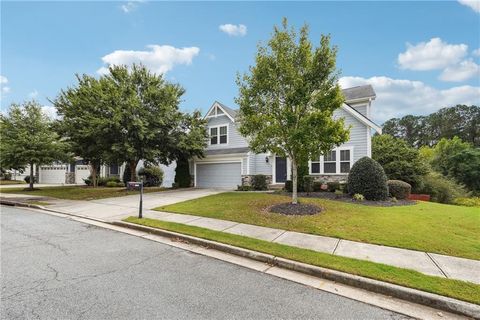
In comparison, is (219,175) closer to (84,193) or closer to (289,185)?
(289,185)

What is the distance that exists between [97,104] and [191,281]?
49.2 feet

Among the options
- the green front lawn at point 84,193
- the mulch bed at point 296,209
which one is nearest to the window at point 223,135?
the green front lawn at point 84,193

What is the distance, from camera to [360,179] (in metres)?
11.2

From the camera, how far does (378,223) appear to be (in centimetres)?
712

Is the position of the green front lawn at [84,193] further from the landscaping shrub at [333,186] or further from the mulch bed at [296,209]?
the landscaping shrub at [333,186]

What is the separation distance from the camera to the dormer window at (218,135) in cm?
1978

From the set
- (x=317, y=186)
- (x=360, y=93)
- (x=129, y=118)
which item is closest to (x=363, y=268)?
(x=317, y=186)

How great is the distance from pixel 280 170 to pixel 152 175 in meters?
12.3

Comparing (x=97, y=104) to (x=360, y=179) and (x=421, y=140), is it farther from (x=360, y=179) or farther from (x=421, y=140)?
(x=421, y=140)

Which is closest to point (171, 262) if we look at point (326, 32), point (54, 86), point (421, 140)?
point (326, 32)

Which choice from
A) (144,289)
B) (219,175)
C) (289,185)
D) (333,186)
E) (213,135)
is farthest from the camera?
(213,135)

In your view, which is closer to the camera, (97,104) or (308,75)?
(308,75)

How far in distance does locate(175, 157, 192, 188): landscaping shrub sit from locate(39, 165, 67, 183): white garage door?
1694cm

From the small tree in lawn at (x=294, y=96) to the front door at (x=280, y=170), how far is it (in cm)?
785
